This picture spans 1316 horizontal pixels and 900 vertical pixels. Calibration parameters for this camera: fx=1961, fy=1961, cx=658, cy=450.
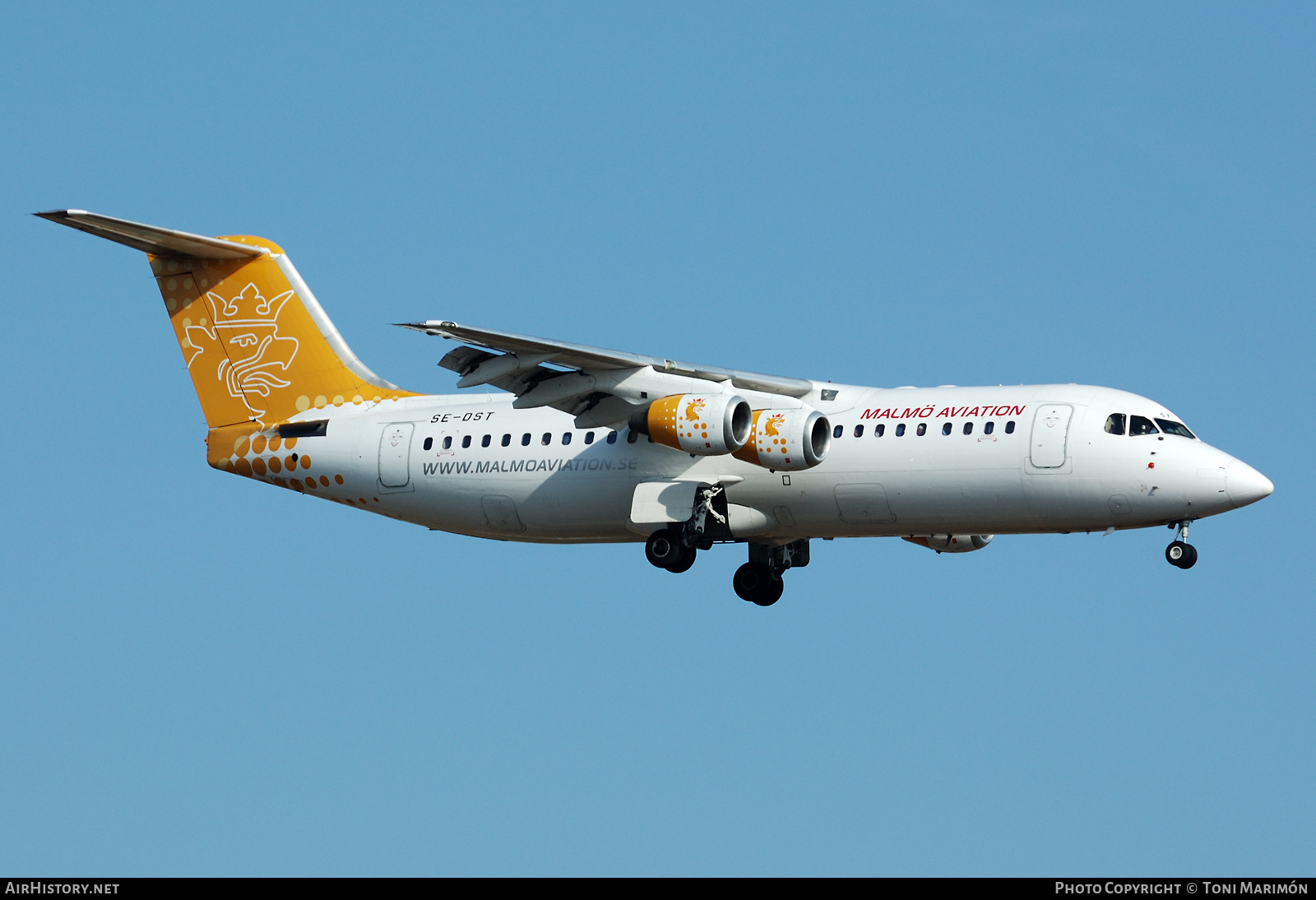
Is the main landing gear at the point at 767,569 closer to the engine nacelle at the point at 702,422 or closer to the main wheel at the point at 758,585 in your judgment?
the main wheel at the point at 758,585

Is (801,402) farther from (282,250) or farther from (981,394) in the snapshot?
(282,250)

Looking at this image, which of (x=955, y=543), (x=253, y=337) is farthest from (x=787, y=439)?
(x=253, y=337)

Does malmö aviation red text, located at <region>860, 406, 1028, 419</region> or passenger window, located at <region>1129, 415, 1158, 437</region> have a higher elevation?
malmö aviation red text, located at <region>860, 406, 1028, 419</region>

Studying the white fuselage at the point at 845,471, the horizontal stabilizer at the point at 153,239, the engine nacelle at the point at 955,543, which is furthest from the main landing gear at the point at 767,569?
the horizontal stabilizer at the point at 153,239

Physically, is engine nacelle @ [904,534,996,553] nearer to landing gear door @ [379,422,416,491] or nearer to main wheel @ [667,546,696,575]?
main wheel @ [667,546,696,575]

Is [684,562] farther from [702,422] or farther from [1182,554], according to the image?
[1182,554]

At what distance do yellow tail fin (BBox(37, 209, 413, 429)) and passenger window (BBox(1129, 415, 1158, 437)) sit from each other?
1057 centimetres

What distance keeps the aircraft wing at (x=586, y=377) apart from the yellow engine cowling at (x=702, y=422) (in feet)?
1.91

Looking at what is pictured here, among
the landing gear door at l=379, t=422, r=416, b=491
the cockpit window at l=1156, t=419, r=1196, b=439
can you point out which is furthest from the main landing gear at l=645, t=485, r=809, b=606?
the cockpit window at l=1156, t=419, r=1196, b=439

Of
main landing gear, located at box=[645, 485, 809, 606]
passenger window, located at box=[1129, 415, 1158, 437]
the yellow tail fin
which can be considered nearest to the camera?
passenger window, located at box=[1129, 415, 1158, 437]

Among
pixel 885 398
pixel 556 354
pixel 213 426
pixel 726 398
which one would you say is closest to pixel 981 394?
pixel 885 398

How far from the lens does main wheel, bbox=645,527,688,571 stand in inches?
1010
